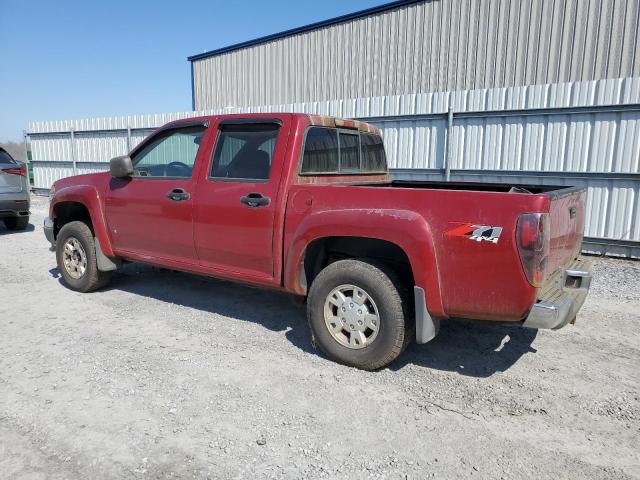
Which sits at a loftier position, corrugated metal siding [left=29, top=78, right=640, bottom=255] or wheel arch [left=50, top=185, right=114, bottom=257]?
corrugated metal siding [left=29, top=78, right=640, bottom=255]

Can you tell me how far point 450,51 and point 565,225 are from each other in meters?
10.5

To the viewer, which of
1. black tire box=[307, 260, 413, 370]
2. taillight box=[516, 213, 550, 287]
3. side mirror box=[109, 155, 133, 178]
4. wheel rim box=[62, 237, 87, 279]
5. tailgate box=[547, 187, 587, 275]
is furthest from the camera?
wheel rim box=[62, 237, 87, 279]

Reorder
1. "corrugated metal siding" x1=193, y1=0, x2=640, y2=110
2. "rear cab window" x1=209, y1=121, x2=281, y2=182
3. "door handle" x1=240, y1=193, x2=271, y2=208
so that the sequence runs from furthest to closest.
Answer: "corrugated metal siding" x1=193, y1=0, x2=640, y2=110
"rear cab window" x1=209, y1=121, x2=281, y2=182
"door handle" x1=240, y1=193, x2=271, y2=208

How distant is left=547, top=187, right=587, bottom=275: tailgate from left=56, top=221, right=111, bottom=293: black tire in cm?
452

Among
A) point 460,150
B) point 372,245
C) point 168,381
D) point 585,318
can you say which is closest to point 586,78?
point 460,150

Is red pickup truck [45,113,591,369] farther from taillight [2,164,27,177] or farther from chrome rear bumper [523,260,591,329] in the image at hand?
taillight [2,164,27,177]

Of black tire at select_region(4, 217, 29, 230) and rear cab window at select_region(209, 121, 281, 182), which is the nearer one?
rear cab window at select_region(209, 121, 281, 182)

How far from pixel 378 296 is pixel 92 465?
196 cm

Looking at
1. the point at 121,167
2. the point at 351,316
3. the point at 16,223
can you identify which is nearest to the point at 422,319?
the point at 351,316

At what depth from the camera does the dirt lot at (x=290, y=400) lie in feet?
8.28

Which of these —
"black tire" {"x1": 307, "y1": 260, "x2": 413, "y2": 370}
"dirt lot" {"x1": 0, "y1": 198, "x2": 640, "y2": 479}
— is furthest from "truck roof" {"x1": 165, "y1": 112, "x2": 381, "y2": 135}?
"dirt lot" {"x1": 0, "y1": 198, "x2": 640, "y2": 479}

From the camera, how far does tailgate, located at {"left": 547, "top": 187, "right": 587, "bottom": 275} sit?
121 inches

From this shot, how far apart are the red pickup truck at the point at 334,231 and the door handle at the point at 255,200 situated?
0.02 m

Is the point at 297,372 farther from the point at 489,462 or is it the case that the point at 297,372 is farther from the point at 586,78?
the point at 586,78
